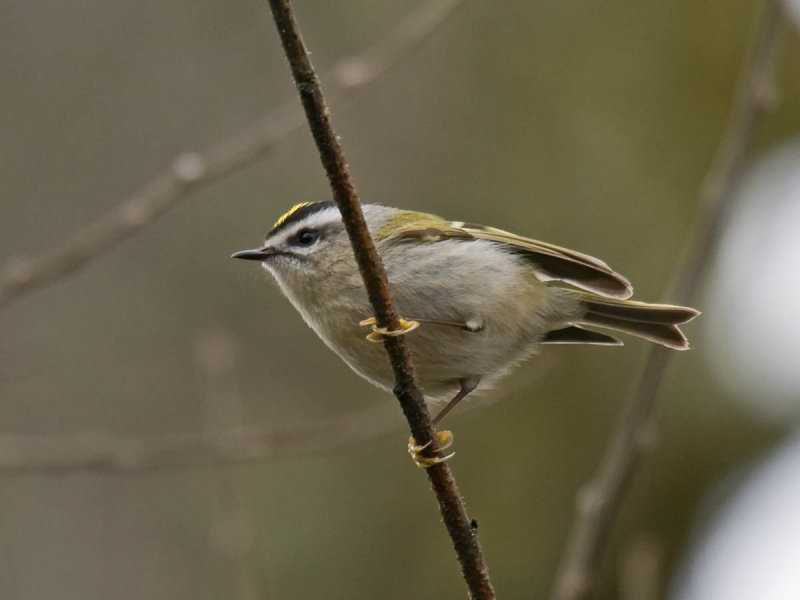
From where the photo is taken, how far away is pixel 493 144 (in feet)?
21.4

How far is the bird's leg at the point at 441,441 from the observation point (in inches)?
93.0

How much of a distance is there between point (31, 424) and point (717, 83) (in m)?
4.33

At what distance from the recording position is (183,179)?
279 centimetres

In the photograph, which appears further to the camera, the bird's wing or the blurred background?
the blurred background

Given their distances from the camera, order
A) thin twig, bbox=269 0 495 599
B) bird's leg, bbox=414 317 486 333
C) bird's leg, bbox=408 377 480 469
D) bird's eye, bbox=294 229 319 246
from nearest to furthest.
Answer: thin twig, bbox=269 0 495 599
bird's leg, bbox=408 377 480 469
bird's leg, bbox=414 317 486 333
bird's eye, bbox=294 229 319 246

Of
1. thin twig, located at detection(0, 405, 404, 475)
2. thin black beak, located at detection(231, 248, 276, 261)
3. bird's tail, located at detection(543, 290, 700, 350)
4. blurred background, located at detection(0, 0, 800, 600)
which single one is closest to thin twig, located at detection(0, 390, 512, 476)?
thin twig, located at detection(0, 405, 404, 475)

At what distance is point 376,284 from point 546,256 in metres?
1.44

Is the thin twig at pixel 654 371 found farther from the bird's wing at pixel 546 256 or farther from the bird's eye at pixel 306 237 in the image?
the bird's eye at pixel 306 237

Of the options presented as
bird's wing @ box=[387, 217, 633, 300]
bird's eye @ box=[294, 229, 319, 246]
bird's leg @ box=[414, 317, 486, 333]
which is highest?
bird's wing @ box=[387, 217, 633, 300]

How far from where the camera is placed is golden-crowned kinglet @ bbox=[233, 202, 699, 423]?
10.7 ft

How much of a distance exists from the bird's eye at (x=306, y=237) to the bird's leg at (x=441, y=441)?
0.69 meters

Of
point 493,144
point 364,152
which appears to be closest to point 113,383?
point 364,152

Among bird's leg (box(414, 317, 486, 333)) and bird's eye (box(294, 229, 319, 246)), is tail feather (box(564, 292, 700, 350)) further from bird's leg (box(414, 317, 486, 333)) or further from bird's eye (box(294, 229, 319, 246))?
bird's eye (box(294, 229, 319, 246))

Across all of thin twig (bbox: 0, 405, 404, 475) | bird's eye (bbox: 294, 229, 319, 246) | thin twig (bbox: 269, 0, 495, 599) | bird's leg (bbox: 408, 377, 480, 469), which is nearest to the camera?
thin twig (bbox: 269, 0, 495, 599)
